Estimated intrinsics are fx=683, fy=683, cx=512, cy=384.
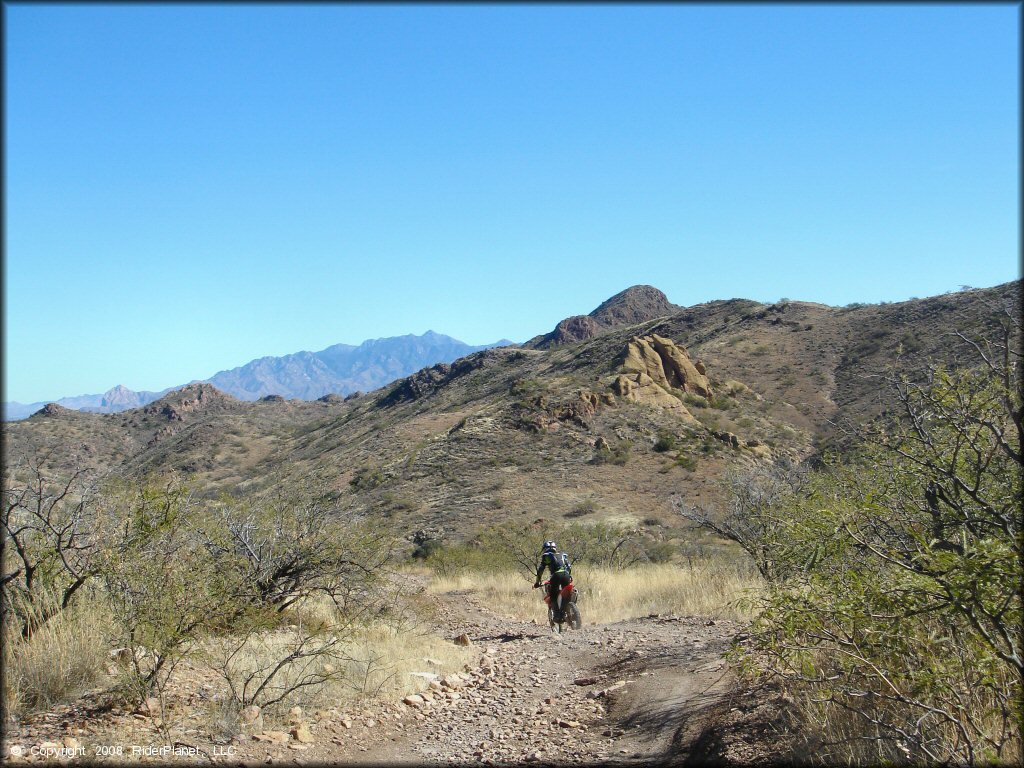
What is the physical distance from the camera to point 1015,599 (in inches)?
146

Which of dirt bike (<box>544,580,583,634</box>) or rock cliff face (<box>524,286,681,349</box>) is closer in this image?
dirt bike (<box>544,580,583,634</box>)

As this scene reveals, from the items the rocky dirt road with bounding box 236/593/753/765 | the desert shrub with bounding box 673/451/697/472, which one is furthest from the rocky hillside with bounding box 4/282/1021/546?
the rocky dirt road with bounding box 236/593/753/765

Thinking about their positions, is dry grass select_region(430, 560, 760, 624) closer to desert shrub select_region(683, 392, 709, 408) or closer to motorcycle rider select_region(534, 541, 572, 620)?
motorcycle rider select_region(534, 541, 572, 620)

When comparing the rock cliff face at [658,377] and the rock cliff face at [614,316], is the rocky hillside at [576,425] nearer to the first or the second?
the rock cliff face at [658,377]

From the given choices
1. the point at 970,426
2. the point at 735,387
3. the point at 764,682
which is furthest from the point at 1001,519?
the point at 735,387

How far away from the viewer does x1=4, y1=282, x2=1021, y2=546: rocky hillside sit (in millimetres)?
32531

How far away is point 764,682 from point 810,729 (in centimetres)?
170

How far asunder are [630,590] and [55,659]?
11.4 meters

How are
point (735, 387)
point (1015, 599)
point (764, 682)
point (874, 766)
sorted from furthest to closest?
point (735, 387) → point (764, 682) → point (874, 766) → point (1015, 599)

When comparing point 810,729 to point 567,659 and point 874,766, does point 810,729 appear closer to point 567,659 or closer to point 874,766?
point 874,766

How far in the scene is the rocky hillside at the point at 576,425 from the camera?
3253 centimetres

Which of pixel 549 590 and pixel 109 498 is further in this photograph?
pixel 549 590

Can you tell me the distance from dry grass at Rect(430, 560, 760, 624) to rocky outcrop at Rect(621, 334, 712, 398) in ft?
89.9

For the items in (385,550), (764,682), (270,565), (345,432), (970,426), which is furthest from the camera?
(345,432)
